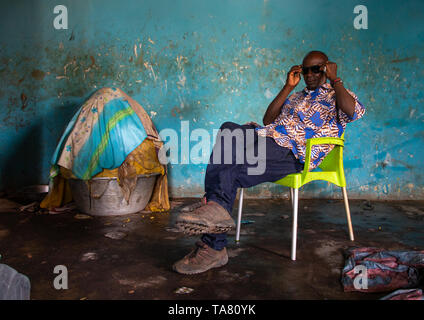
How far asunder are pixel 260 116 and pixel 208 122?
0.62m

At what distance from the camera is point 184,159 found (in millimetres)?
4133

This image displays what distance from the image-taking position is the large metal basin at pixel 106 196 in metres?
3.20

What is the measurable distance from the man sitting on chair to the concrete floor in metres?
0.18

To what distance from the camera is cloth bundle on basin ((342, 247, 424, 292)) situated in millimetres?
1774

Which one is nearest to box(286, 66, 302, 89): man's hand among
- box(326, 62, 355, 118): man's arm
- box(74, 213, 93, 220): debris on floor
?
box(326, 62, 355, 118): man's arm

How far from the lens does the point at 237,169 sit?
6.85 feet

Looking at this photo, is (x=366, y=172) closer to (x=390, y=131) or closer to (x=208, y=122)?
(x=390, y=131)

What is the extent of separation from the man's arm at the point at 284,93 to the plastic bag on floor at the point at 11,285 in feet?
5.93

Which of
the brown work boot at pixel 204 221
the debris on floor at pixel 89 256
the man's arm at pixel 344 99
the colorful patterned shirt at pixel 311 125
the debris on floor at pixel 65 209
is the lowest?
the debris on floor at pixel 89 256

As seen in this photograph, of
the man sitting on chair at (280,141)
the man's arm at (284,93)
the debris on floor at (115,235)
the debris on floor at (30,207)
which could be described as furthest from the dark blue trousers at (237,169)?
the debris on floor at (30,207)

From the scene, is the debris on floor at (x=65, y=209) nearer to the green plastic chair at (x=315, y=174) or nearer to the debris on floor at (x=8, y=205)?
the debris on floor at (x=8, y=205)
